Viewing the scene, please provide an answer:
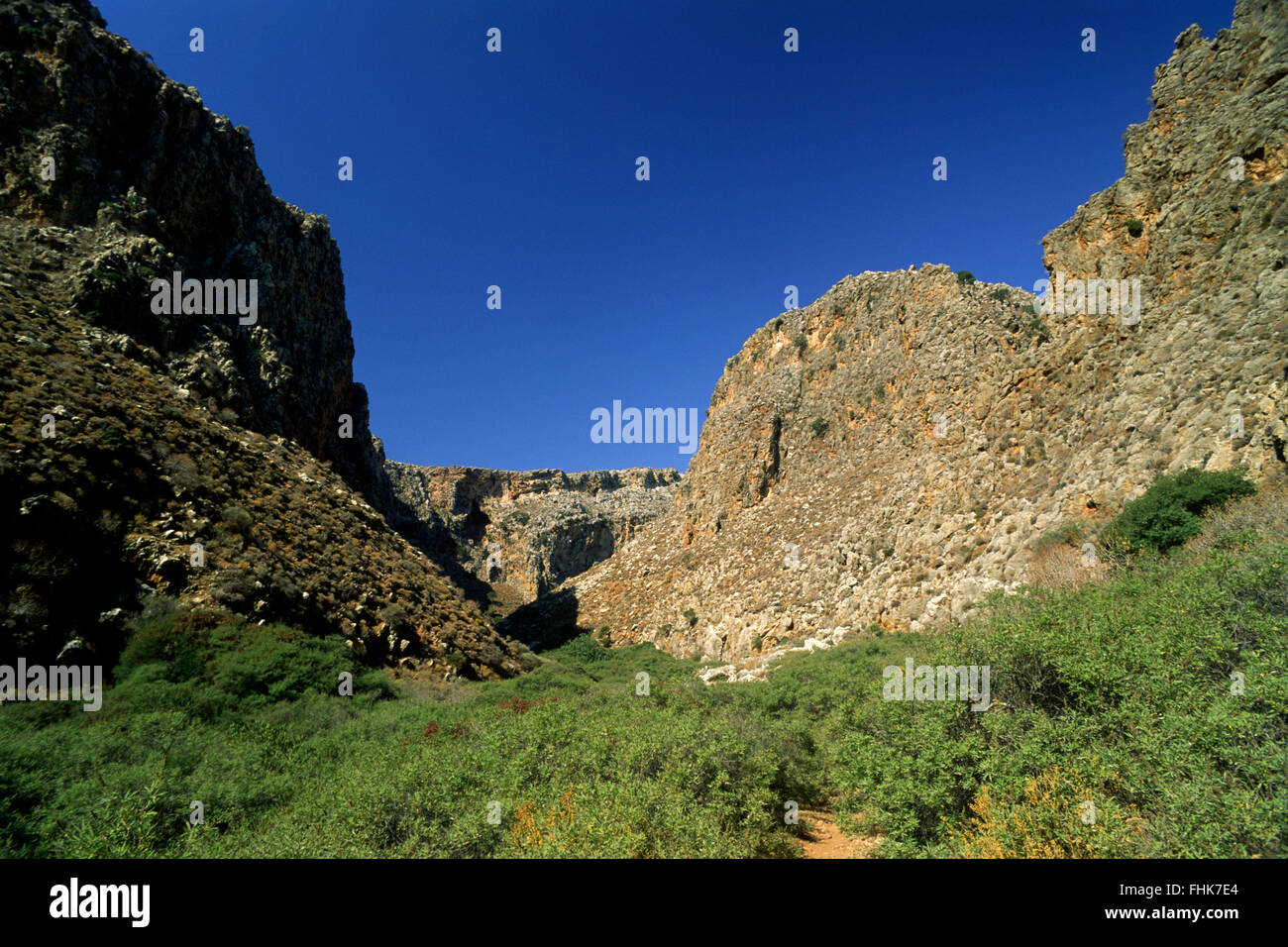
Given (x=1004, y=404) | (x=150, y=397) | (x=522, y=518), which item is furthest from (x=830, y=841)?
(x=522, y=518)

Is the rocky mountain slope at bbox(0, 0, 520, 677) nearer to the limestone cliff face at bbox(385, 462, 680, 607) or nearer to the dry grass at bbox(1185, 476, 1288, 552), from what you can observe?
the dry grass at bbox(1185, 476, 1288, 552)

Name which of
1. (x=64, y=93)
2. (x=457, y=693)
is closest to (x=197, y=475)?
(x=457, y=693)

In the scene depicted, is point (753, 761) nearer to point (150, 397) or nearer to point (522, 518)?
point (150, 397)

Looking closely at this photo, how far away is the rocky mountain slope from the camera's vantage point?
11484 millimetres

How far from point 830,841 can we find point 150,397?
2143 cm

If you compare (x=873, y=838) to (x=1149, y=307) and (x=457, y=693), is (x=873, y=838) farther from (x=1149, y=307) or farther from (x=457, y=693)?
(x=1149, y=307)

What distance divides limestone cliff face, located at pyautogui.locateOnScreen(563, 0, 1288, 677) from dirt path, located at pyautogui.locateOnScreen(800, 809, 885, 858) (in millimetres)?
11043

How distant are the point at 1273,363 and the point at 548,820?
17.1 m

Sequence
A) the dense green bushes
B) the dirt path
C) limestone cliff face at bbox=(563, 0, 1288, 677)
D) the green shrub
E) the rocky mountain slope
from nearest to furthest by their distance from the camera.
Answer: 1. the dense green bushes
2. the dirt path
3. the green shrub
4. the rocky mountain slope
5. limestone cliff face at bbox=(563, 0, 1288, 677)

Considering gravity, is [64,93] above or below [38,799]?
above

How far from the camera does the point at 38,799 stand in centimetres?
618

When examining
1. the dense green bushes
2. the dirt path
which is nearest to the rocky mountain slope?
the dense green bushes

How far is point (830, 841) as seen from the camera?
777 centimetres

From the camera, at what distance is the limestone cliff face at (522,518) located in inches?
2431
